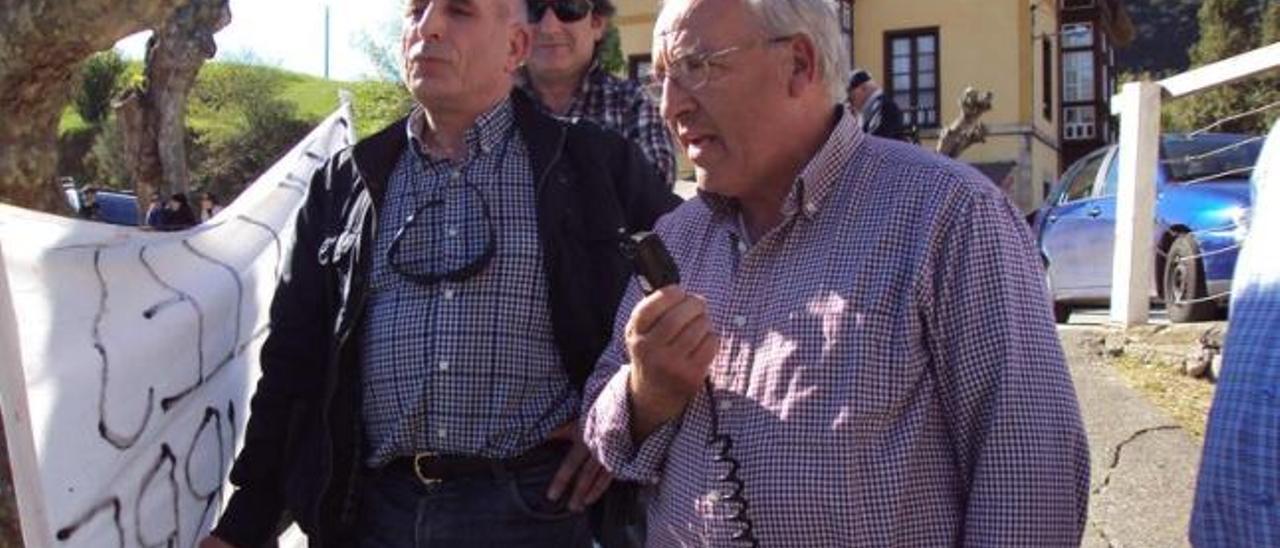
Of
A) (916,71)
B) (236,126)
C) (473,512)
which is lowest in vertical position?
(236,126)

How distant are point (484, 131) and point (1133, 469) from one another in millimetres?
3771

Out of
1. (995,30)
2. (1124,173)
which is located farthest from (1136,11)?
(1124,173)

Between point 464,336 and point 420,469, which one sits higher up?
point 464,336

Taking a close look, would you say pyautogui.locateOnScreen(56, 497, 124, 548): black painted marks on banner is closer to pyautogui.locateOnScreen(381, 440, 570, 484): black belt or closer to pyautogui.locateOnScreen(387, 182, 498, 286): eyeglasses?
pyautogui.locateOnScreen(381, 440, 570, 484): black belt

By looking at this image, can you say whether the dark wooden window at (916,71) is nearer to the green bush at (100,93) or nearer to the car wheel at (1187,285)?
the car wheel at (1187,285)

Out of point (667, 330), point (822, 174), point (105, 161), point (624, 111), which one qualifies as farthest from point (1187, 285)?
point (105, 161)

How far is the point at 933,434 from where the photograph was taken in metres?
2.00

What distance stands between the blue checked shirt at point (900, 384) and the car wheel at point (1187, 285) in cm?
693

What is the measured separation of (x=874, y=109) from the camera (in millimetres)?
5176

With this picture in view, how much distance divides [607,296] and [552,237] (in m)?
0.16

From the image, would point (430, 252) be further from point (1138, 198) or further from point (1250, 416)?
point (1138, 198)

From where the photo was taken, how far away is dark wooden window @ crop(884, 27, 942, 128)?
3109 centimetres

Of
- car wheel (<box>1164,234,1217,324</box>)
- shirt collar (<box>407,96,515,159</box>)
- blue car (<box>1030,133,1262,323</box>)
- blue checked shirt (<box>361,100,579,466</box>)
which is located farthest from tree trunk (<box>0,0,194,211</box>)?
car wheel (<box>1164,234,1217,324</box>)

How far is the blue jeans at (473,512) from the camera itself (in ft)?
8.89
